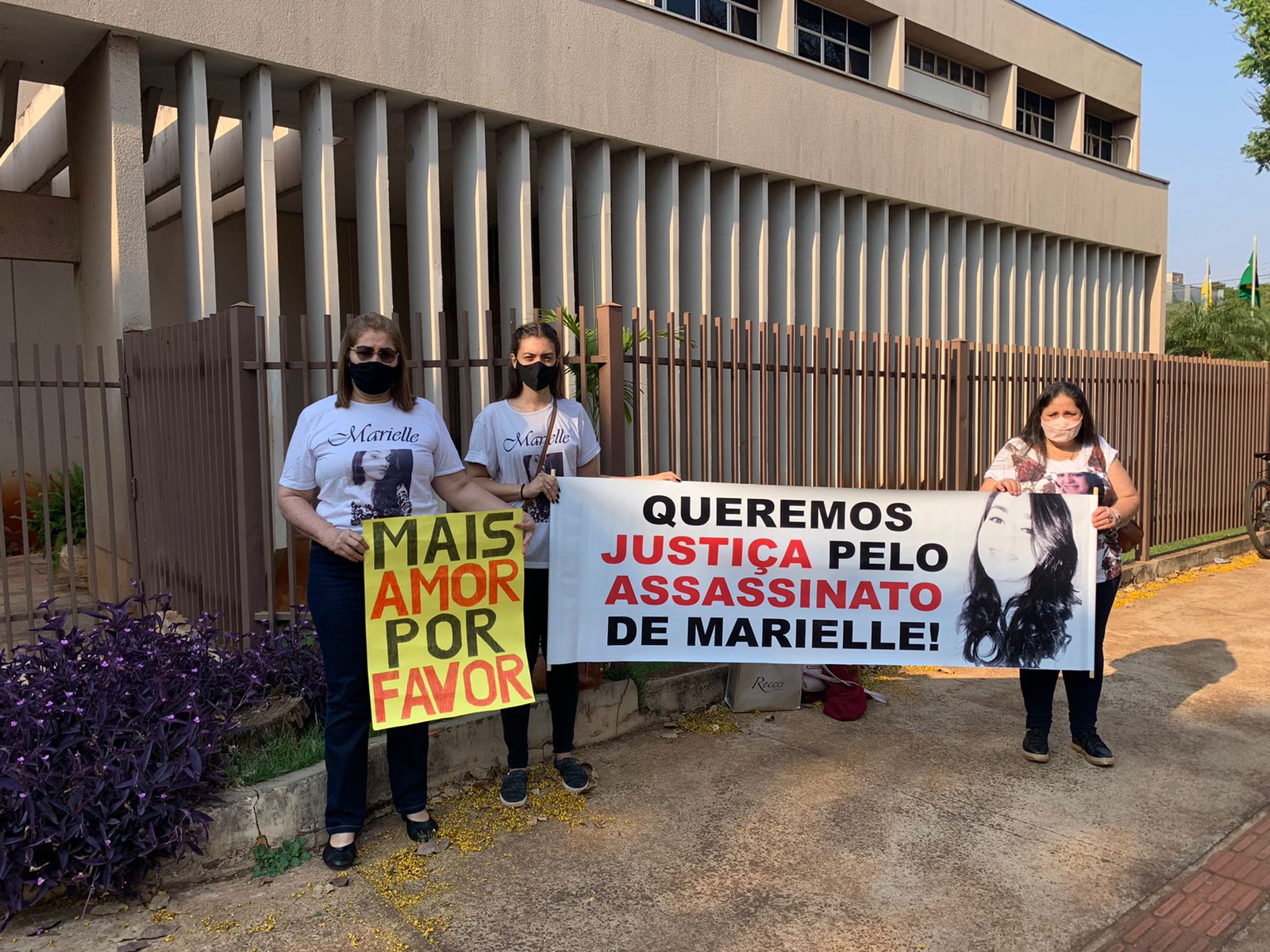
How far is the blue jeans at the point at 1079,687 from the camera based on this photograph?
4508 mm

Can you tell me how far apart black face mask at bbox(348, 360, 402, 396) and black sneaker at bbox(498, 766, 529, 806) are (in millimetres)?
1694

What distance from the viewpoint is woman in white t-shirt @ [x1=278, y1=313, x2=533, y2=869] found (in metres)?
3.45

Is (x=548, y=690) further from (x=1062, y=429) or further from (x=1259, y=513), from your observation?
(x=1259, y=513)

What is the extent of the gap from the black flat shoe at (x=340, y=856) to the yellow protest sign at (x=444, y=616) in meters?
0.48

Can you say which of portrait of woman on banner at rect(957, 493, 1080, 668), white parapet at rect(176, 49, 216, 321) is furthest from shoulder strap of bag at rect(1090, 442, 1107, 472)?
white parapet at rect(176, 49, 216, 321)

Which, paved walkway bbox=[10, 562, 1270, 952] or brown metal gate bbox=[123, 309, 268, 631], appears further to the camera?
brown metal gate bbox=[123, 309, 268, 631]

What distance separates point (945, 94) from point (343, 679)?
615 inches

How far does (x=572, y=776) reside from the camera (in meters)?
4.15

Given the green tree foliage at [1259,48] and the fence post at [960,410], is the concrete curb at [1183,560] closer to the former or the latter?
the fence post at [960,410]

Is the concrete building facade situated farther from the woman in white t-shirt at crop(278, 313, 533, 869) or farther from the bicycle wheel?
the bicycle wheel

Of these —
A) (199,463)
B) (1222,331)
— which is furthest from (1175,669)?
(1222,331)

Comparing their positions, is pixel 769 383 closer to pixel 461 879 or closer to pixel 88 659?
pixel 461 879

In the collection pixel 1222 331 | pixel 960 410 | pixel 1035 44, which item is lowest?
pixel 960 410

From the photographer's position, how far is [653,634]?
447cm
